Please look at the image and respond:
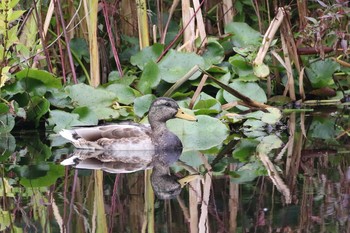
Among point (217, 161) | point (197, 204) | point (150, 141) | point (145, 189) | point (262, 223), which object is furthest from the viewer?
point (150, 141)

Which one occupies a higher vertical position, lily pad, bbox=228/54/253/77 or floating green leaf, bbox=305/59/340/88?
lily pad, bbox=228/54/253/77

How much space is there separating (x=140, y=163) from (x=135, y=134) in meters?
0.81

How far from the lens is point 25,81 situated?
386 inches

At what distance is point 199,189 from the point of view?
6.71 metres

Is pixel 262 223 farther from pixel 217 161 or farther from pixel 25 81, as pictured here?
pixel 25 81

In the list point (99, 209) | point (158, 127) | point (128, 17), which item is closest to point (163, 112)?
point (158, 127)

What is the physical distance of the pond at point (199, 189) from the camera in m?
5.53

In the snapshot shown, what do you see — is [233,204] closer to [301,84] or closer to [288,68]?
[288,68]

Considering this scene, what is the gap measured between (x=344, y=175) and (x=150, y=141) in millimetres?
2295

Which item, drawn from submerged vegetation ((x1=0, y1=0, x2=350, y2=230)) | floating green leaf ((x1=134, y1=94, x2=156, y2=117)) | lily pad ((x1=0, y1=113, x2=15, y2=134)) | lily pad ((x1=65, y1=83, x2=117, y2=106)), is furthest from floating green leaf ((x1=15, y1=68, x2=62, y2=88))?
floating green leaf ((x1=134, y1=94, x2=156, y2=117))

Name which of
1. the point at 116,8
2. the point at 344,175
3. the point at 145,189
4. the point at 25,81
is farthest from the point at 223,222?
the point at 116,8

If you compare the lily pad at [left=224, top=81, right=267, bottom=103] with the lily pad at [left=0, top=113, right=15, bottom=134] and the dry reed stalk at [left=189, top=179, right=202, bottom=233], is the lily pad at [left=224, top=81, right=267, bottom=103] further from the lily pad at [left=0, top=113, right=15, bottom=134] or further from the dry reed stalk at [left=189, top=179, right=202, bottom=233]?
the dry reed stalk at [left=189, top=179, right=202, bottom=233]

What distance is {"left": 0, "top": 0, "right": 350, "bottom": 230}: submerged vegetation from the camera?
9008mm

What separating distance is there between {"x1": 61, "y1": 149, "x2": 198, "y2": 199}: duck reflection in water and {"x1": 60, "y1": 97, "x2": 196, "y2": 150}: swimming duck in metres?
0.07
